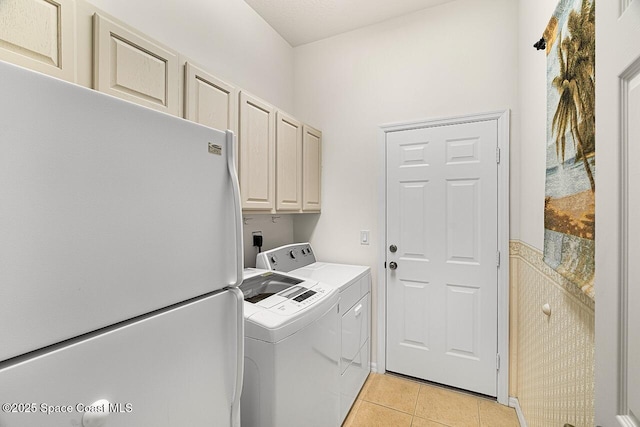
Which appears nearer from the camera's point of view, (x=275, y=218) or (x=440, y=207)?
(x=440, y=207)

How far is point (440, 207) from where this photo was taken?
220 cm

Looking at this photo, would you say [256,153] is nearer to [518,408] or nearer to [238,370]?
[238,370]

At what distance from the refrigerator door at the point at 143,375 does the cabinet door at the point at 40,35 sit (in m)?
0.90

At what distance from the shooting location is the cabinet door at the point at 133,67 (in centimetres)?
104

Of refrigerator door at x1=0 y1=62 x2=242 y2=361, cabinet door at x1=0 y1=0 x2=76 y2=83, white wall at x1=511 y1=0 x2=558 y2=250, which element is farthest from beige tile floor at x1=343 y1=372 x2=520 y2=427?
cabinet door at x1=0 y1=0 x2=76 y2=83

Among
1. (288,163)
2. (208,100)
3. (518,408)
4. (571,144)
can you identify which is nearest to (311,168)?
(288,163)

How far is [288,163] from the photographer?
2.15 meters

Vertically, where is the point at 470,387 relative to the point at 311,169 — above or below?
below

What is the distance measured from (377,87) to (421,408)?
101 inches

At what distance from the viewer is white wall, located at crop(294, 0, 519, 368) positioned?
206 cm

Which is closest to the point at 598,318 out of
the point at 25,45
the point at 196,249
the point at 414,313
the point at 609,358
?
the point at 609,358

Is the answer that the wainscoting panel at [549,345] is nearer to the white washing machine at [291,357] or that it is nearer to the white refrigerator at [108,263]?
the white washing machine at [291,357]

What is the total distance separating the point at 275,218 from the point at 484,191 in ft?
5.57

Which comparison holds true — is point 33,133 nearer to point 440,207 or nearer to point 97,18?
point 97,18
